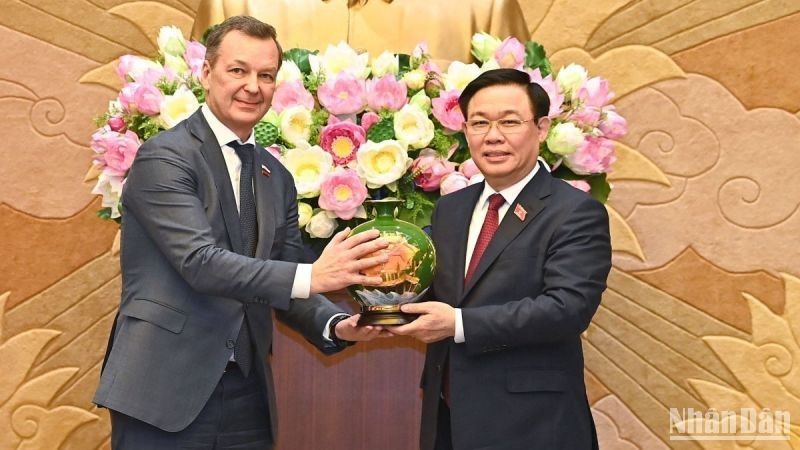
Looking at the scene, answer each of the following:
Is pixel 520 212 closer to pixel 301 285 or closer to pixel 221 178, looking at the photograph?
pixel 301 285

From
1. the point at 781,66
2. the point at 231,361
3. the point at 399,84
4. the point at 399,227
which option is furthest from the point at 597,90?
the point at 781,66

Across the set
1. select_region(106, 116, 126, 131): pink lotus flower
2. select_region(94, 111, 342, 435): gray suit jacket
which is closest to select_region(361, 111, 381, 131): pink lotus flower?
select_region(94, 111, 342, 435): gray suit jacket

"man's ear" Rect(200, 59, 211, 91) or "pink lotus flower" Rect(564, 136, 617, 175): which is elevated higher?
"man's ear" Rect(200, 59, 211, 91)

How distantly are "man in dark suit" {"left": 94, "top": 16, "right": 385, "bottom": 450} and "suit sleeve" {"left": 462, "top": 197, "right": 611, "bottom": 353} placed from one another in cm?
28

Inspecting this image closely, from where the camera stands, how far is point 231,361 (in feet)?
7.20

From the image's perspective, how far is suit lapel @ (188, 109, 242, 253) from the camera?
2.18 m

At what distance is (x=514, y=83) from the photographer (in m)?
2.28

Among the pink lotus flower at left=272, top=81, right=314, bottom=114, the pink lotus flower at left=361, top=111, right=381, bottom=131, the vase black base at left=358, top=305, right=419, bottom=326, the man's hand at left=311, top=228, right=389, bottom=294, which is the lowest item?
the vase black base at left=358, top=305, right=419, bottom=326

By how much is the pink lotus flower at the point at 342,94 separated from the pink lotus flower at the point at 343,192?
199 mm

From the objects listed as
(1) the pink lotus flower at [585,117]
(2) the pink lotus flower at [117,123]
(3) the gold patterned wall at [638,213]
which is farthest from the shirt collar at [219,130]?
(3) the gold patterned wall at [638,213]

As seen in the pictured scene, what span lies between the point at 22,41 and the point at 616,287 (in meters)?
2.80

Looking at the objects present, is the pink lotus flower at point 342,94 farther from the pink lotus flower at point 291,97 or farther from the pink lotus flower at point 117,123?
the pink lotus flower at point 117,123

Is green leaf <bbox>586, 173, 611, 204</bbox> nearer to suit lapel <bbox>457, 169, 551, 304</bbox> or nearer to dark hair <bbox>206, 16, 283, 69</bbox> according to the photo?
suit lapel <bbox>457, 169, 551, 304</bbox>

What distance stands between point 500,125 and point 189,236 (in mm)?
804
